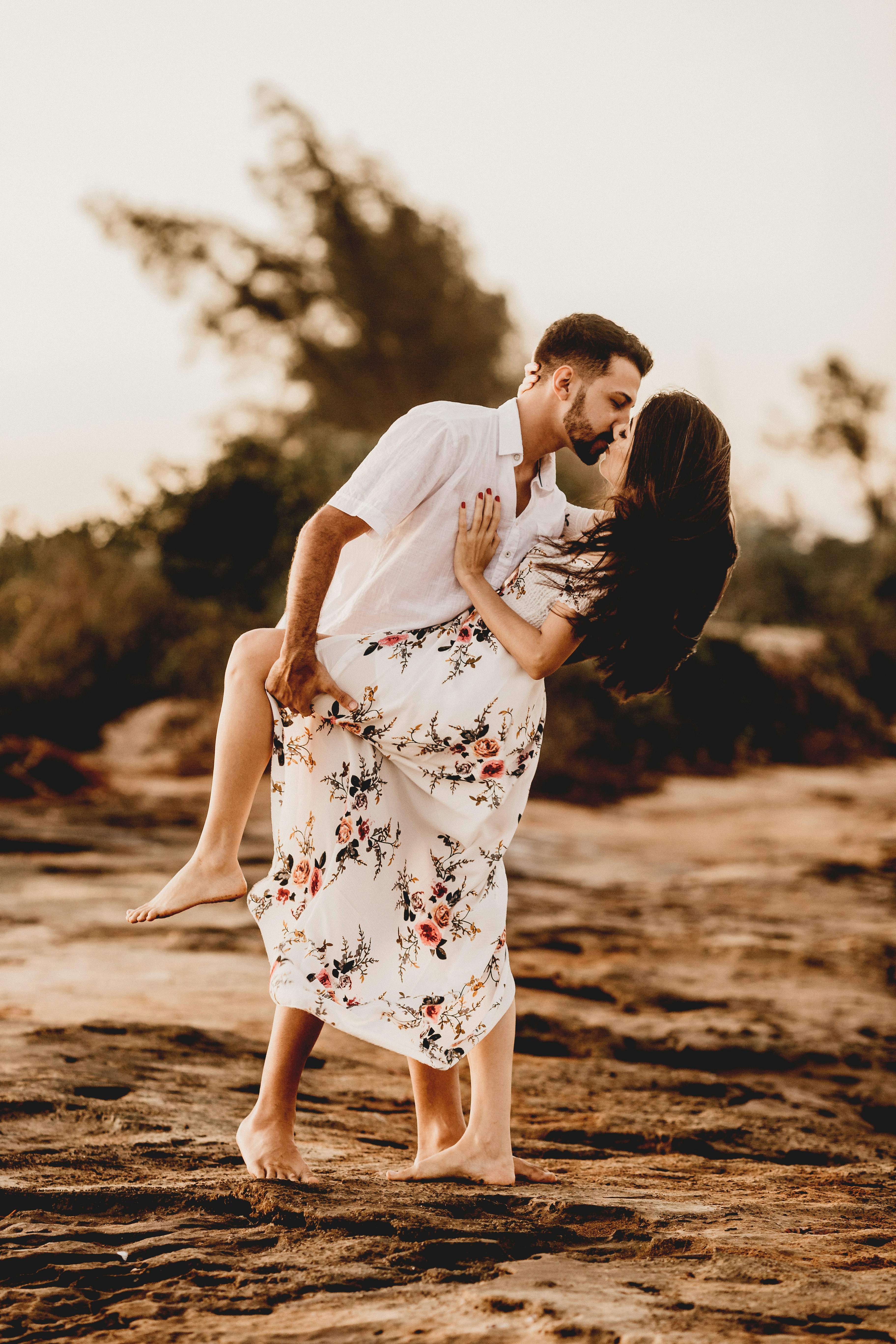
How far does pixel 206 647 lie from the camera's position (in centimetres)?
1197

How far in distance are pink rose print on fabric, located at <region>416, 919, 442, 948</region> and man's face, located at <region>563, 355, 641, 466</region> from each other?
1.05 meters

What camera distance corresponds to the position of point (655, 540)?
7.83 feet

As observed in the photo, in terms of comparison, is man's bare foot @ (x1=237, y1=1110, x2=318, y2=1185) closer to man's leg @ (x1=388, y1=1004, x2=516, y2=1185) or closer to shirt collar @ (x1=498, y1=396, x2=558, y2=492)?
man's leg @ (x1=388, y1=1004, x2=516, y2=1185)

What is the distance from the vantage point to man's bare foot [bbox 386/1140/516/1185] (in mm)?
2311

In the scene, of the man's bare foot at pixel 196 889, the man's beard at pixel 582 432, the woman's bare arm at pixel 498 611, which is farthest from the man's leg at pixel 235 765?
the man's beard at pixel 582 432

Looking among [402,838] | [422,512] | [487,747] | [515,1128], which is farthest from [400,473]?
[515,1128]

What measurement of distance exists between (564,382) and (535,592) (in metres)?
0.46

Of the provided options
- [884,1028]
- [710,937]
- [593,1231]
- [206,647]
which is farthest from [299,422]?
[593,1231]

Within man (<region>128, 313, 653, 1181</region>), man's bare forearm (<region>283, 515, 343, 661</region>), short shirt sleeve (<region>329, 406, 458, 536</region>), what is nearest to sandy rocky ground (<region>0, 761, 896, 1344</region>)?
man (<region>128, 313, 653, 1181</region>)

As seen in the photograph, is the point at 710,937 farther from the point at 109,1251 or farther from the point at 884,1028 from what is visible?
the point at 109,1251

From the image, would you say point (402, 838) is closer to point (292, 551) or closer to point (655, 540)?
point (655, 540)

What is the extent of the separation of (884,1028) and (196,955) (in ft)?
8.74

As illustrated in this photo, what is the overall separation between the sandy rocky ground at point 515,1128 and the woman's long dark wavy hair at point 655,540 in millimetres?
1133

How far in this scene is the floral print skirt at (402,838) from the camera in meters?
2.32
